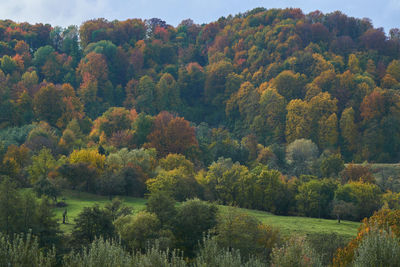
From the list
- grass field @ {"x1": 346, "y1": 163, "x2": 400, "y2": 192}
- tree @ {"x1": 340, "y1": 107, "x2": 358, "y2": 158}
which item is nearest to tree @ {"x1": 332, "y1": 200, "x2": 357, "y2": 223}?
grass field @ {"x1": 346, "y1": 163, "x2": 400, "y2": 192}

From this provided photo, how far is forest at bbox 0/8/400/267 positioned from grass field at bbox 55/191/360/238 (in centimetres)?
172

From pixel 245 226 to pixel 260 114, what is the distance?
9294cm

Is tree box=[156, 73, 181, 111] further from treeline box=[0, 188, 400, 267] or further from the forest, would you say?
treeline box=[0, 188, 400, 267]

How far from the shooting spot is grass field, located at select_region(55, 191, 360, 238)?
56.0m

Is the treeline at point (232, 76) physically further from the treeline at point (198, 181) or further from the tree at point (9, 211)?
the tree at point (9, 211)

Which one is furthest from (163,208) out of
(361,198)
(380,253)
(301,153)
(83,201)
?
(301,153)

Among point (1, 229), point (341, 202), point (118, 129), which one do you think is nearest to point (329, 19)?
point (118, 129)

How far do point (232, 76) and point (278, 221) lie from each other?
96.9 meters

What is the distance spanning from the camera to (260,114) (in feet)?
443

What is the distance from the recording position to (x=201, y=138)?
11144cm

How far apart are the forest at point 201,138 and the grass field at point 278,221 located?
1.72 m

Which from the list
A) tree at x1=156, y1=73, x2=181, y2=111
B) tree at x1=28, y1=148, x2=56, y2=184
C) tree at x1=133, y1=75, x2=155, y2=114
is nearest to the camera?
tree at x1=28, y1=148, x2=56, y2=184

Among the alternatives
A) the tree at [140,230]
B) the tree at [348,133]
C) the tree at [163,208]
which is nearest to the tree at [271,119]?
the tree at [348,133]

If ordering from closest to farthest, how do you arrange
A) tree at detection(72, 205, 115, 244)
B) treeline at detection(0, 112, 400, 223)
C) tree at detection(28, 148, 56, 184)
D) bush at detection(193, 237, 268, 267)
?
bush at detection(193, 237, 268, 267)
tree at detection(72, 205, 115, 244)
treeline at detection(0, 112, 400, 223)
tree at detection(28, 148, 56, 184)
